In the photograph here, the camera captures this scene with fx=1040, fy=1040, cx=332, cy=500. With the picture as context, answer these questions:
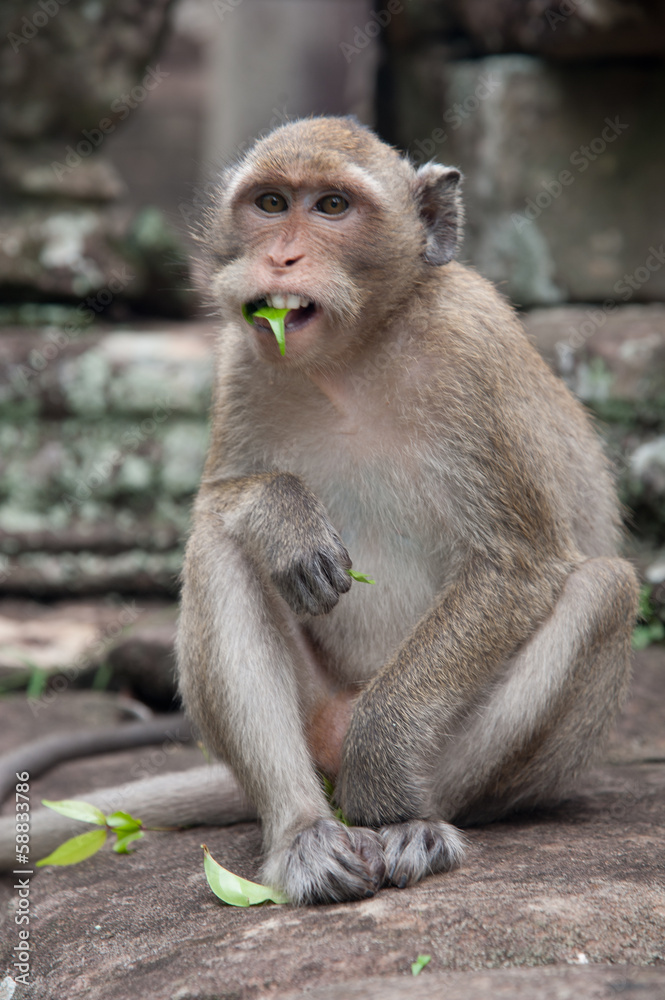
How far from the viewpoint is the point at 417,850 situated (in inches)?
124

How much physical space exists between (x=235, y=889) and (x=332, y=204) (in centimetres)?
227

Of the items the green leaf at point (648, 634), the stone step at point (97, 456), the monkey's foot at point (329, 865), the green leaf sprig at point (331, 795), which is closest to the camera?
the monkey's foot at point (329, 865)

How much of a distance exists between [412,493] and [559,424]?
2.64 feet

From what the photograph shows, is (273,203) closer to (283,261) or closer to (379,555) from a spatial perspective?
(283,261)

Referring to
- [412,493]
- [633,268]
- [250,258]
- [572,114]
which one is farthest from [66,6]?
[412,493]

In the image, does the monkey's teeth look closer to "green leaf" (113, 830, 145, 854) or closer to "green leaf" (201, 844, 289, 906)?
"green leaf" (201, 844, 289, 906)

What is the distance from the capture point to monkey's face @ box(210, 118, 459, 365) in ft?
11.1

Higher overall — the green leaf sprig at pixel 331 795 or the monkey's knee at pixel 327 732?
the monkey's knee at pixel 327 732

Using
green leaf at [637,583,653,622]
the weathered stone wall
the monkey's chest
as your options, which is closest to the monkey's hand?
the monkey's chest
